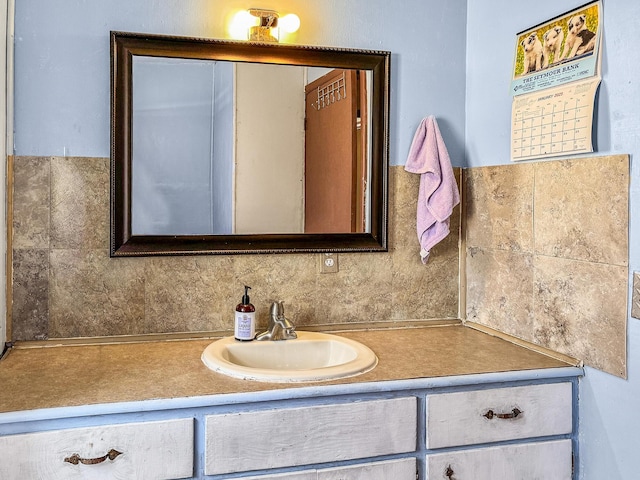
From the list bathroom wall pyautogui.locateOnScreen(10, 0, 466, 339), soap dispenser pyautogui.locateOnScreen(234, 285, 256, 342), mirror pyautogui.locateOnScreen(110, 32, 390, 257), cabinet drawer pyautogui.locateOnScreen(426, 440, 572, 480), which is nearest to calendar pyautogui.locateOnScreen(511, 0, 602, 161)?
bathroom wall pyautogui.locateOnScreen(10, 0, 466, 339)

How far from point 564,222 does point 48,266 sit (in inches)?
61.1

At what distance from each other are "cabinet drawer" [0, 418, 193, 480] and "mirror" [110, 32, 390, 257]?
2.23 feet

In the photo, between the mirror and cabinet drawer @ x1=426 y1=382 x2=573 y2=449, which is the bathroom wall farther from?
cabinet drawer @ x1=426 y1=382 x2=573 y2=449

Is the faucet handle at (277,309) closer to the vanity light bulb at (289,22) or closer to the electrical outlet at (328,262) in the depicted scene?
the electrical outlet at (328,262)

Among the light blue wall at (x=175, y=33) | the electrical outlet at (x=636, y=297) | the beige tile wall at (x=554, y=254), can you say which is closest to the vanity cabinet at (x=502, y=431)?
the beige tile wall at (x=554, y=254)

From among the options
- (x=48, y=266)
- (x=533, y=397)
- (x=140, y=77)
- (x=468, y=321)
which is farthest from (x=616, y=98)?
(x=48, y=266)

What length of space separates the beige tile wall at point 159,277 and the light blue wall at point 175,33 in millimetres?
107

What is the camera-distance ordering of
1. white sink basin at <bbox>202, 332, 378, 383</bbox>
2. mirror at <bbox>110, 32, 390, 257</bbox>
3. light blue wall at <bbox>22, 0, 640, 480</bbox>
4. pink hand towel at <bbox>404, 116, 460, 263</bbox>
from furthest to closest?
pink hand towel at <bbox>404, 116, 460, 263</bbox> → mirror at <bbox>110, 32, 390, 257</bbox> → white sink basin at <bbox>202, 332, 378, 383</bbox> → light blue wall at <bbox>22, 0, 640, 480</bbox>

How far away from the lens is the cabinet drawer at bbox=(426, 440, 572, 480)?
1666 mm

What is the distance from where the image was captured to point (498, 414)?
1701 mm

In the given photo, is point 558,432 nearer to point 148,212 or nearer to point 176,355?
point 176,355

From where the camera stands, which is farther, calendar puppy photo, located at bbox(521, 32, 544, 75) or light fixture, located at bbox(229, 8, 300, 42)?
light fixture, located at bbox(229, 8, 300, 42)

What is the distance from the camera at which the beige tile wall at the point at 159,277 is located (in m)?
1.91

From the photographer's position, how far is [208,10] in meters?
2.02
